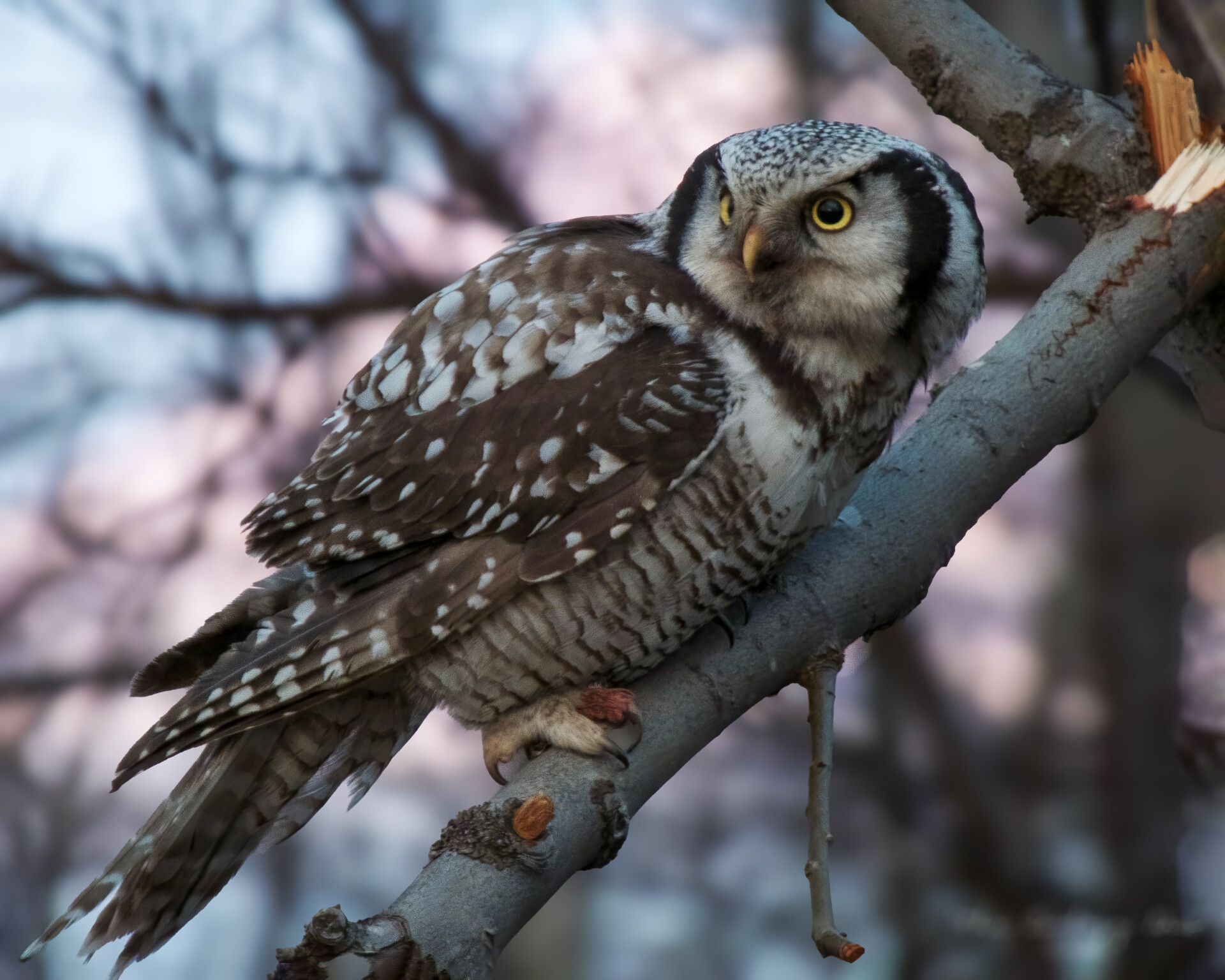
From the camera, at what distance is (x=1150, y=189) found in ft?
4.55

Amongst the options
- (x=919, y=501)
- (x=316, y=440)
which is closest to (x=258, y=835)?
(x=919, y=501)

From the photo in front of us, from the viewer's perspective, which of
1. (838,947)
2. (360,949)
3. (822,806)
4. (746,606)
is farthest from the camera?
(746,606)

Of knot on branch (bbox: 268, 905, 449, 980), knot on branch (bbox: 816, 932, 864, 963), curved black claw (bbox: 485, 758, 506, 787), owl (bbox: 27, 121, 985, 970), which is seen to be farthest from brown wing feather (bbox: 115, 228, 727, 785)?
knot on branch (bbox: 816, 932, 864, 963)

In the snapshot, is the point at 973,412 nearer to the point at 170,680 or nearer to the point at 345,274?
the point at 170,680

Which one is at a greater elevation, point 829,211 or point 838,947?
point 829,211

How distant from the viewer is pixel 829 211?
47.7 inches

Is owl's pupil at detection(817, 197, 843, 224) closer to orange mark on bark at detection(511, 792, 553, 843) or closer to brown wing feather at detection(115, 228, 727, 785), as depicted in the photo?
brown wing feather at detection(115, 228, 727, 785)

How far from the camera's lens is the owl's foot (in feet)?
3.93

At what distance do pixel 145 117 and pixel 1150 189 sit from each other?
8.72 feet

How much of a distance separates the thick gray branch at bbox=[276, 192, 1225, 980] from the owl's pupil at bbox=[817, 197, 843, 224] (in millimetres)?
326

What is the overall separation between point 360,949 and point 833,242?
2.82 ft

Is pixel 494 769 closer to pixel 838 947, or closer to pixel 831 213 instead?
pixel 838 947

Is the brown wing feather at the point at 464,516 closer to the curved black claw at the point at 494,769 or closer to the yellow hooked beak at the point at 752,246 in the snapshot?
the yellow hooked beak at the point at 752,246

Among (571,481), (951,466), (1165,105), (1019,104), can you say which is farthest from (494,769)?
(1165,105)
